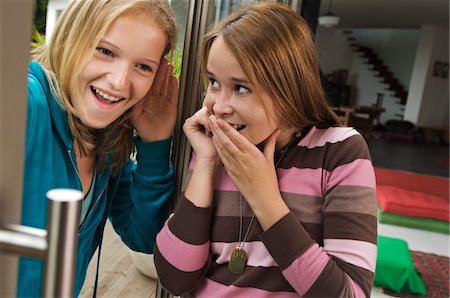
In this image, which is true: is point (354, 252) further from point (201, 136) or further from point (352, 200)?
point (201, 136)

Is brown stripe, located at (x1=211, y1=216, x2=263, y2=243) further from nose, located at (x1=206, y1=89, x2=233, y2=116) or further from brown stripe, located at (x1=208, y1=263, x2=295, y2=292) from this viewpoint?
nose, located at (x1=206, y1=89, x2=233, y2=116)

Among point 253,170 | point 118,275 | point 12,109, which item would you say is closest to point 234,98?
point 253,170

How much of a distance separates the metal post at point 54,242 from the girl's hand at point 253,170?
413 mm

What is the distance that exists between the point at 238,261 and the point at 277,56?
0.37m

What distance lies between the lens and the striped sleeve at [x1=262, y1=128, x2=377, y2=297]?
639mm

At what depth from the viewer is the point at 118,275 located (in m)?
1.15

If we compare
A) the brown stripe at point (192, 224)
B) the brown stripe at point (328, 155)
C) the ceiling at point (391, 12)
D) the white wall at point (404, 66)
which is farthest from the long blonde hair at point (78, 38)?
the white wall at point (404, 66)

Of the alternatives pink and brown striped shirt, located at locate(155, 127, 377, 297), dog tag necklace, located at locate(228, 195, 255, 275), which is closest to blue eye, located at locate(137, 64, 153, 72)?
pink and brown striped shirt, located at locate(155, 127, 377, 297)

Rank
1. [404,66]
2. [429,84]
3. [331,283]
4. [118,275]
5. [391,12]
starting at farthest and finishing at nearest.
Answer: [404,66] < [429,84] < [391,12] < [118,275] < [331,283]

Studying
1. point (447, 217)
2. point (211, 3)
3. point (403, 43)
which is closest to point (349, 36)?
point (403, 43)

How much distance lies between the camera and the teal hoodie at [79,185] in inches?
26.7

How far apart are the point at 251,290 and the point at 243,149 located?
Answer: 0.83 ft

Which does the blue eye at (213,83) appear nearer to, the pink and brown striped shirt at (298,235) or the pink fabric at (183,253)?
the pink and brown striped shirt at (298,235)

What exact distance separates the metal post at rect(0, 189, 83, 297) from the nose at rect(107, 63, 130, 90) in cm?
44
